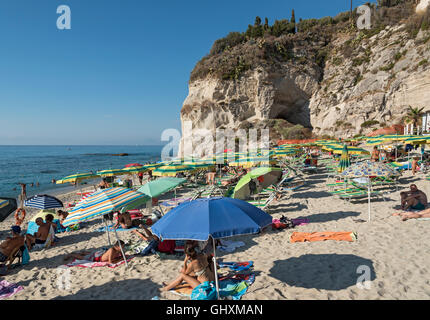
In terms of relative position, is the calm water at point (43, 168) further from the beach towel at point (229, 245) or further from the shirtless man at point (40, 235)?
the beach towel at point (229, 245)

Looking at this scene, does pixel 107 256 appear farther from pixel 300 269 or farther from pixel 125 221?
pixel 300 269

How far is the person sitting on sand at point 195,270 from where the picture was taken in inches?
153

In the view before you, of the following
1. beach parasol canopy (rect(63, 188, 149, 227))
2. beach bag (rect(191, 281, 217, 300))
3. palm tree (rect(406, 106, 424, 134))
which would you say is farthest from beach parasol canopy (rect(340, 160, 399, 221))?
palm tree (rect(406, 106, 424, 134))

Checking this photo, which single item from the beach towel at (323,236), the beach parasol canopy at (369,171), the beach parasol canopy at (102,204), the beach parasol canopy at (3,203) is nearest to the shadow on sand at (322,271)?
the beach towel at (323,236)

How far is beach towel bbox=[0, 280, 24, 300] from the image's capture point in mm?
4507

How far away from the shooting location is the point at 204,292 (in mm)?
3609

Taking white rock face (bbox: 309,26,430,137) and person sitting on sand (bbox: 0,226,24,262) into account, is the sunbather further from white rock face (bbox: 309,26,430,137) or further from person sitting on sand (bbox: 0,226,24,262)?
white rock face (bbox: 309,26,430,137)

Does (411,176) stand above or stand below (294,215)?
above

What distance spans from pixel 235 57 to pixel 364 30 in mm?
20494

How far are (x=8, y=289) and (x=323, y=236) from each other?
264 inches

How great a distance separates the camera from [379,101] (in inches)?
1188

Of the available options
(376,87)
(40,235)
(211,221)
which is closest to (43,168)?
(40,235)
